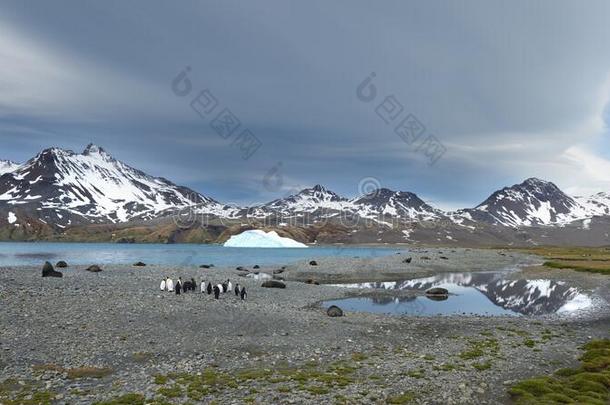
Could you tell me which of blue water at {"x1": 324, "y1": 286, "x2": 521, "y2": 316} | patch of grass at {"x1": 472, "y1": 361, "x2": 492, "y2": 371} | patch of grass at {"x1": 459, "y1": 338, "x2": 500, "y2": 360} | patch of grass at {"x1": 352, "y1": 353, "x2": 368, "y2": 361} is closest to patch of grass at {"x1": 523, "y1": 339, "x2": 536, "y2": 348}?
patch of grass at {"x1": 459, "y1": 338, "x2": 500, "y2": 360}

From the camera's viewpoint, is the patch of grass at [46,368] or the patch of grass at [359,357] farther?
the patch of grass at [359,357]

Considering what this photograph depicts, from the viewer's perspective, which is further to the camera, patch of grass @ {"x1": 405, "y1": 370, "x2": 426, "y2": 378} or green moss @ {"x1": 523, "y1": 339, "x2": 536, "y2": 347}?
green moss @ {"x1": 523, "y1": 339, "x2": 536, "y2": 347}

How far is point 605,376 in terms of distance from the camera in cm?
2009

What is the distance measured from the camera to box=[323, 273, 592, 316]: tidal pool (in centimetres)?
4357

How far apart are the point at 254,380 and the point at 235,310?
16765 mm

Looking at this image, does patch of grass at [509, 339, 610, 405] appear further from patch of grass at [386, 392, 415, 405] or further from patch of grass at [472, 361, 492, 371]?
patch of grass at [386, 392, 415, 405]

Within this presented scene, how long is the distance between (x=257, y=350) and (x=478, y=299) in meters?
36.2

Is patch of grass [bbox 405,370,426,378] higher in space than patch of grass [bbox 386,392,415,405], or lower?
higher

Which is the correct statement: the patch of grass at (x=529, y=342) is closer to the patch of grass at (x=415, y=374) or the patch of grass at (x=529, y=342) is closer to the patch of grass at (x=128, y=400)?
the patch of grass at (x=415, y=374)

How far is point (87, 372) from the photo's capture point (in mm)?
19609

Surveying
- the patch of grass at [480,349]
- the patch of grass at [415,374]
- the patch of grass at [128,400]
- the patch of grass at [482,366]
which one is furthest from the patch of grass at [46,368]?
the patch of grass at [480,349]

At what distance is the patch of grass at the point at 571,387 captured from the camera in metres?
17.5

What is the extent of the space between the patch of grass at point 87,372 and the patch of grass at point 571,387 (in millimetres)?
17487

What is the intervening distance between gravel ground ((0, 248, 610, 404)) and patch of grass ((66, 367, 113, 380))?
0.31 ft
